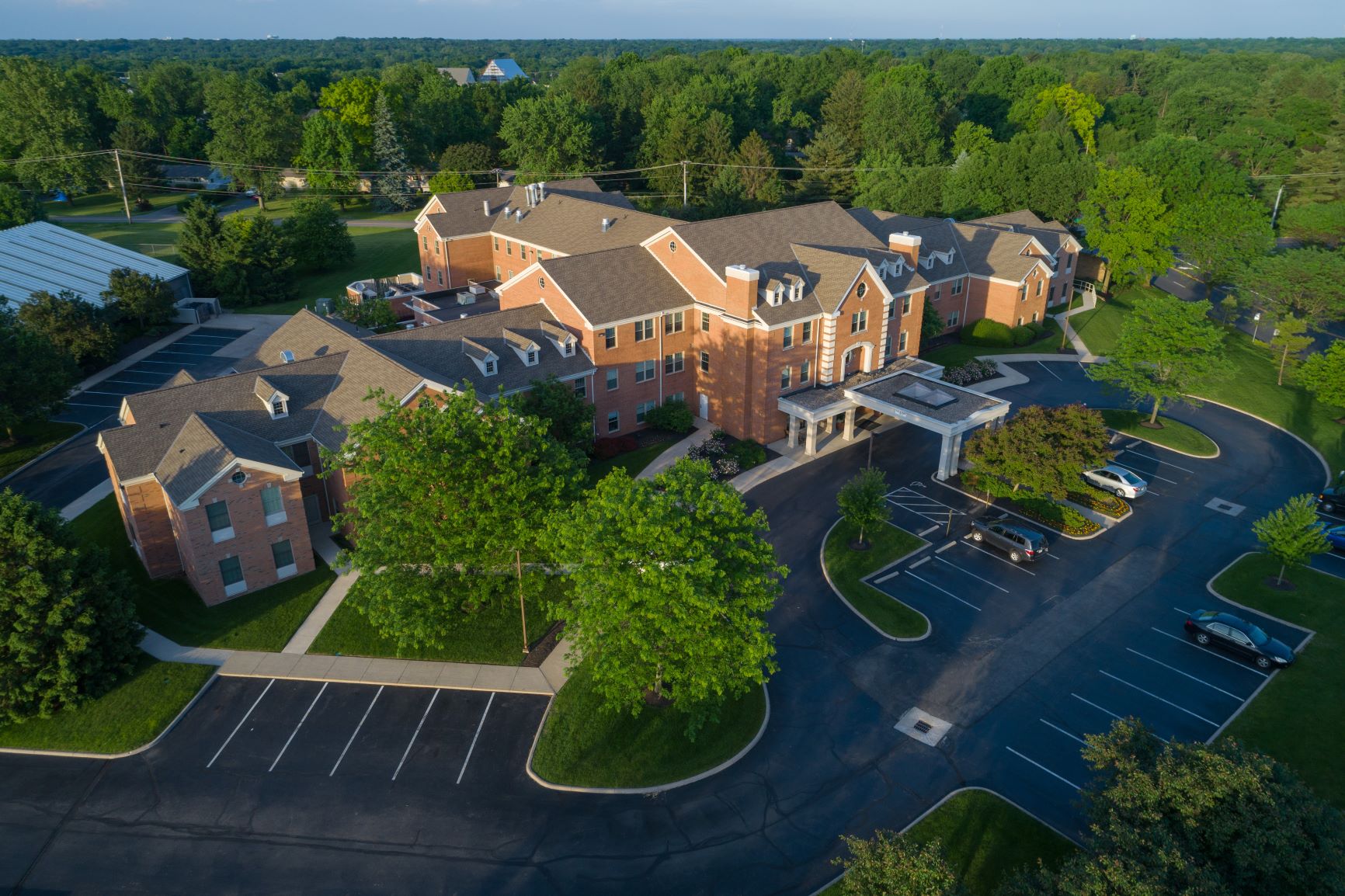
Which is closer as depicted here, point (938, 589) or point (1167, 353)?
point (938, 589)

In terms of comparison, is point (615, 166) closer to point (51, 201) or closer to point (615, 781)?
point (51, 201)

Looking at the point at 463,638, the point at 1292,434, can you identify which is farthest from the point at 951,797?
the point at 1292,434

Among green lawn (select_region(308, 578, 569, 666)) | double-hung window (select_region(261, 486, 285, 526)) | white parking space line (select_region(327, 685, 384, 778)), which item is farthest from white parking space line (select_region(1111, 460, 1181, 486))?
double-hung window (select_region(261, 486, 285, 526))

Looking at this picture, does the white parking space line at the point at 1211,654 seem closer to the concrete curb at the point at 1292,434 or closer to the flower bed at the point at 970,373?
the concrete curb at the point at 1292,434

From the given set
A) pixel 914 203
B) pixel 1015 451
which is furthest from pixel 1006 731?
pixel 914 203

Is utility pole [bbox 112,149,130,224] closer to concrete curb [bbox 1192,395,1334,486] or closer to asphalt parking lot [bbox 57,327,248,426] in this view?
asphalt parking lot [bbox 57,327,248,426]

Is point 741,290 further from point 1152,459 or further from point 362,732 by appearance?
point 362,732
